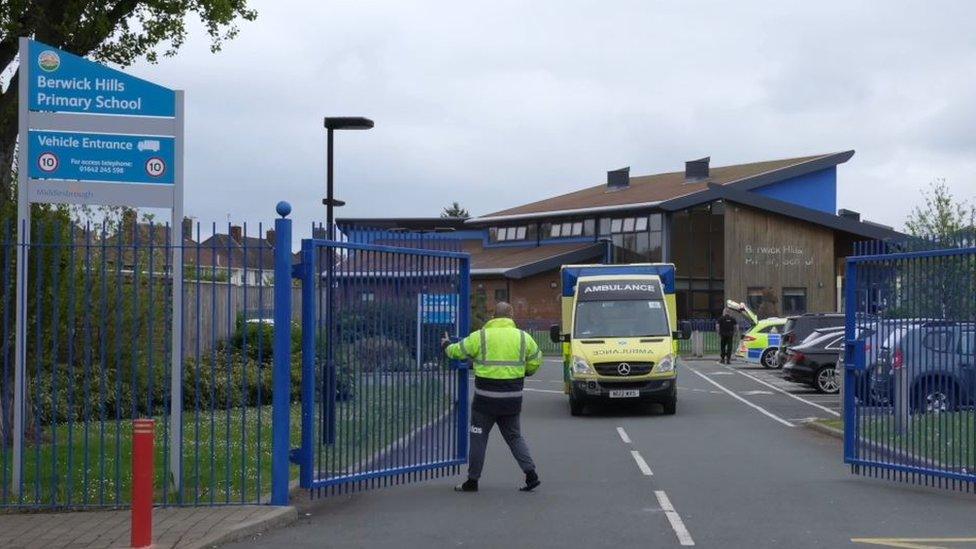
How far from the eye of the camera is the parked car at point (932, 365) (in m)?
12.1

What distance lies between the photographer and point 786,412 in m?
23.8

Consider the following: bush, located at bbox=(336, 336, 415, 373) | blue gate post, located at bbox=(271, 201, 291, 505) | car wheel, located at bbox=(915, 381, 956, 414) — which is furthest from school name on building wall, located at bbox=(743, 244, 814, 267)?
blue gate post, located at bbox=(271, 201, 291, 505)

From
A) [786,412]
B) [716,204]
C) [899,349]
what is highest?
[716,204]

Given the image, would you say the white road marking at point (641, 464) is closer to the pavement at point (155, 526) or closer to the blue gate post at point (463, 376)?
the blue gate post at point (463, 376)

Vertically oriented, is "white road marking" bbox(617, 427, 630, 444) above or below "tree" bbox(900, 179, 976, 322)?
below

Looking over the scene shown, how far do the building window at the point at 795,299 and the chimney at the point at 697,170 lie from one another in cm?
826

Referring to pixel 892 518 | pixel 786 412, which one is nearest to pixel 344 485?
pixel 892 518

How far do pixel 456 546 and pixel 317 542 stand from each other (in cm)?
105

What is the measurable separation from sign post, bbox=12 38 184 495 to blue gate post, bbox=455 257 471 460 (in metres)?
2.87

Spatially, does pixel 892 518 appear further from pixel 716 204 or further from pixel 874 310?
pixel 716 204

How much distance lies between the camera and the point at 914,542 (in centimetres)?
959

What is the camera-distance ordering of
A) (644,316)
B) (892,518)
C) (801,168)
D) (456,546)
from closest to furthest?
(456,546) < (892,518) < (644,316) < (801,168)

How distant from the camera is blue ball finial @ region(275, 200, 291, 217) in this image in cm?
1084

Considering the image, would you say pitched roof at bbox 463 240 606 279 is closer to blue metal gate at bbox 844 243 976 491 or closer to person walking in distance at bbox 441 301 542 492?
blue metal gate at bbox 844 243 976 491
